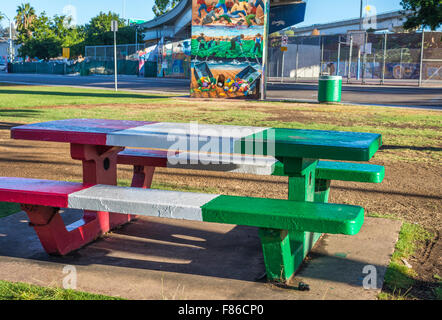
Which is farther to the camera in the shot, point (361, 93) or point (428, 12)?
point (428, 12)

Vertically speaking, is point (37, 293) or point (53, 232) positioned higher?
point (53, 232)

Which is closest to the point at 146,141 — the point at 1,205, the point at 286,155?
the point at 286,155

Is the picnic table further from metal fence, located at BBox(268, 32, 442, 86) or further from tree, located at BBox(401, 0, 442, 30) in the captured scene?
metal fence, located at BBox(268, 32, 442, 86)

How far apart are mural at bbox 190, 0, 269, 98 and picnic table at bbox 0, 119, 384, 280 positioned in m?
18.3

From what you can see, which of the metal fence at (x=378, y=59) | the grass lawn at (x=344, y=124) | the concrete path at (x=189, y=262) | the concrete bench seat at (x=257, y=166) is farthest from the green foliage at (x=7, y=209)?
the metal fence at (x=378, y=59)

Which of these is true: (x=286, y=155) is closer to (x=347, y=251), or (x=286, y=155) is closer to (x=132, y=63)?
(x=347, y=251)

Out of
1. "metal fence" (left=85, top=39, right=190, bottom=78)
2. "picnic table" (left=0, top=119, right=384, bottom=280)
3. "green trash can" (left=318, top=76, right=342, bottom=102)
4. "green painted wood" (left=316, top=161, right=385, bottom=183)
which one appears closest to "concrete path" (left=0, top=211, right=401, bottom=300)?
"picnic table" (left=0, top=119, right=384, bottom=280)

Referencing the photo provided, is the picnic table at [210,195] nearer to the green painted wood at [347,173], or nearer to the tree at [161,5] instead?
the green painted wood at [347,173]

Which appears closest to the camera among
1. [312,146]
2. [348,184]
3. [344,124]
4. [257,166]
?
[312,146]

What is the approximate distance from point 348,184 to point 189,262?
123 inches

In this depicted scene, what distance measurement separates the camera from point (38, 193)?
3516mm

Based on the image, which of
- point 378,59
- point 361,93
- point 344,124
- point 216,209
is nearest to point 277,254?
point 216,209

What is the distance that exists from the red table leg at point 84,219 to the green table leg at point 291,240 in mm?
1539

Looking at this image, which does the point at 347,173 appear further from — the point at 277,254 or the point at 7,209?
the point at 7,209
